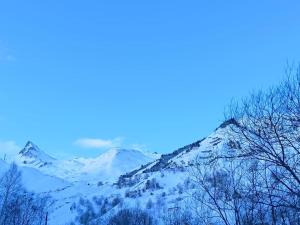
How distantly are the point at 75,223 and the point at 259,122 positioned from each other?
18607cm

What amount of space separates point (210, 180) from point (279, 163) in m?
15.0

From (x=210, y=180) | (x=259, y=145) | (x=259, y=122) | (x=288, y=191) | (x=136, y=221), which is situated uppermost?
(x=136, y=221)

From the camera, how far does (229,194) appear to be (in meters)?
26.1

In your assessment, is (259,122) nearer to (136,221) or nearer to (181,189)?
(136,221)

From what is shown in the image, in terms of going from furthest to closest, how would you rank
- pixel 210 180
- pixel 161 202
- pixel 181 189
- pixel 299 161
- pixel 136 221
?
1. pixel 181 189
2. pixel 161 202
3. pixel 136 221
4. pixel 210 180
5. pixel 299 161

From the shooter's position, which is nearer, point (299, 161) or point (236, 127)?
point (299, 161)

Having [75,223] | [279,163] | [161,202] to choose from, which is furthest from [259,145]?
[75,223]

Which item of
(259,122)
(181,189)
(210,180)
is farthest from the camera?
(181,189)

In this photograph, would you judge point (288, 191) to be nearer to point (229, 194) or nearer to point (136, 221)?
point (229, 194)

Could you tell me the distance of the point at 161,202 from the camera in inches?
6599

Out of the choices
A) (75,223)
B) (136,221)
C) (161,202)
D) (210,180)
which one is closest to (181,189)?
(161,202)

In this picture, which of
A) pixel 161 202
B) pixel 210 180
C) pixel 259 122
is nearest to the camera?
pixel 259 122

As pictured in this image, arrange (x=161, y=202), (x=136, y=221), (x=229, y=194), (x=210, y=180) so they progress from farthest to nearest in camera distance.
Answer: (x=161, y=202), (x=136, y=221), (x=210, y=180), (x=229, y=194)

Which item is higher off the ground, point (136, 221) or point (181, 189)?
point (181, 189)
